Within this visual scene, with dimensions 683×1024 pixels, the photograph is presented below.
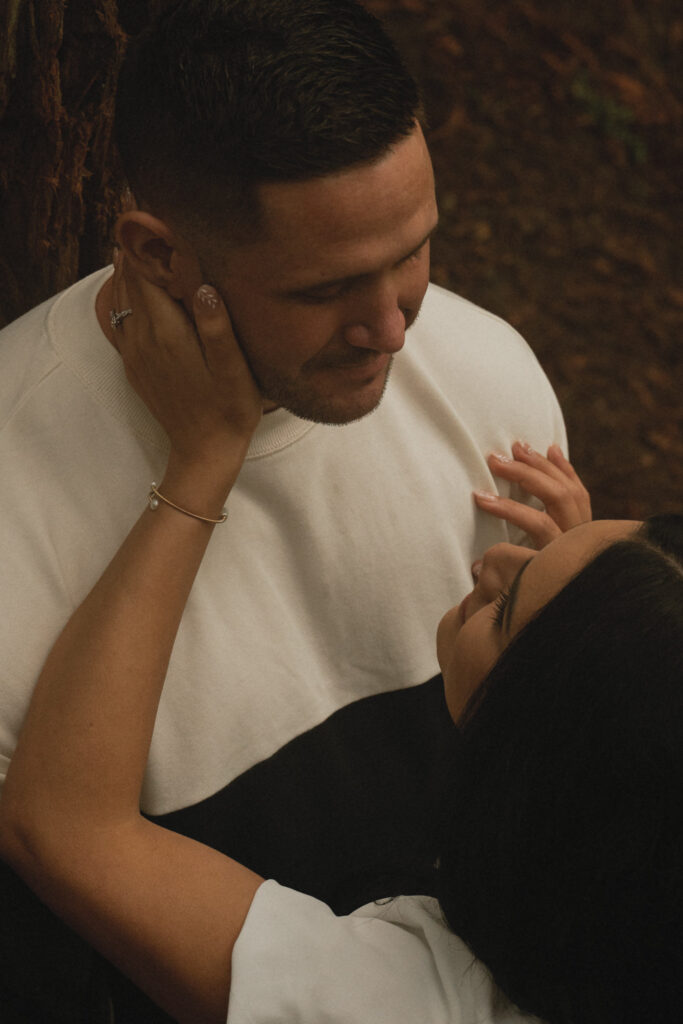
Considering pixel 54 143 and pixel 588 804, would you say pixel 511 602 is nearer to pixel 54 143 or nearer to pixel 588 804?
pixel 588 804

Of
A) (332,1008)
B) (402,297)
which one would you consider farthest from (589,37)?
(332,1008)

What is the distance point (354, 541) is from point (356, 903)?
2.11 ft

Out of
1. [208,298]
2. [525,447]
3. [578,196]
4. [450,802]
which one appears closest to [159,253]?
[208,298]

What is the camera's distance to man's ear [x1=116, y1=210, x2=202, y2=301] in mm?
1435

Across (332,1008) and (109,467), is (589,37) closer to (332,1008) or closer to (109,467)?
(109,467)

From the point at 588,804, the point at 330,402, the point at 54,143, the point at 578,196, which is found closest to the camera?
the point at 588,804

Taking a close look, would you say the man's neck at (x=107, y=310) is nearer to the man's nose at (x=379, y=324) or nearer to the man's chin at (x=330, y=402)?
the man's chin at (x=330, y=402)

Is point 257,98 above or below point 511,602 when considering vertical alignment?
above

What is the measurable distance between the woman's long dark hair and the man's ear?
0.68 metres

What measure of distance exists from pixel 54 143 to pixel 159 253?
1.50 feet

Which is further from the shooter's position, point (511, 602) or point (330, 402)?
point (330, 402)

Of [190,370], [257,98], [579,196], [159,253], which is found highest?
[257,98]

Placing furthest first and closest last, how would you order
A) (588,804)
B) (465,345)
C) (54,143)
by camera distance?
(465,345) < (54,143) < (588,804)

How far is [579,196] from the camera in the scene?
433 centimetres
